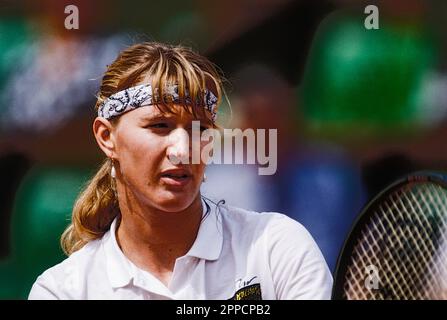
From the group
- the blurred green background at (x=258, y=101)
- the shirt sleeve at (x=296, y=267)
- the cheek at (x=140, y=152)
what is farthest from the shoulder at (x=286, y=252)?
the cheek at (x=140, y=152)

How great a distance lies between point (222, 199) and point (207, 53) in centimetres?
56

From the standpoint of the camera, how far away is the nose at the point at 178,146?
3033mm

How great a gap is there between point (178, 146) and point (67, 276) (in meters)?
0.64

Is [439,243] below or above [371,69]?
below

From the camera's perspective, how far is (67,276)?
3113 mm

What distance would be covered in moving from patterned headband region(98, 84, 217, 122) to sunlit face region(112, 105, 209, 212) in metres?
0.02

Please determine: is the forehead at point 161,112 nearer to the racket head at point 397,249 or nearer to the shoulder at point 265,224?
the shoulder at point 265,224

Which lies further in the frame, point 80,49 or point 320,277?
point 80,49

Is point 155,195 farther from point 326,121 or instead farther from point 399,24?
point 399,24

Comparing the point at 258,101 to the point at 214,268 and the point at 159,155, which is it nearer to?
the point at 159,155

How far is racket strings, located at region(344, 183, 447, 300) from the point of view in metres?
2.58

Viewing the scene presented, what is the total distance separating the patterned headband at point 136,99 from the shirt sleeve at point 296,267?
0.55m

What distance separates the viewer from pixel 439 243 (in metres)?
2.61
